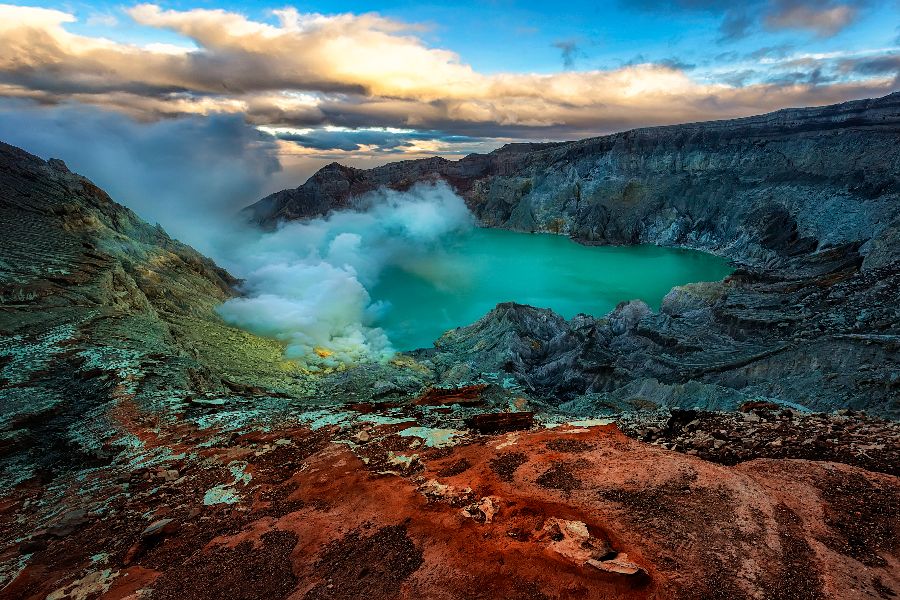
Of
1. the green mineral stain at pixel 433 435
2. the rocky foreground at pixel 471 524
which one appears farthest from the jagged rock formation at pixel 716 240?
the green mineral stain at pixel 433 435

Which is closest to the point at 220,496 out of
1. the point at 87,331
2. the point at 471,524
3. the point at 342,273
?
the point at 471,524

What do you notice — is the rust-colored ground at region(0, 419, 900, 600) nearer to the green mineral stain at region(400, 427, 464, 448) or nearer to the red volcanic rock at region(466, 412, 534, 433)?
the green mineral stain at region(400, 427, 464, 448)

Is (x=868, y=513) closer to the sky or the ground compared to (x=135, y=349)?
closer to the sky

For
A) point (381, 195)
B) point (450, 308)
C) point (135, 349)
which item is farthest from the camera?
point (381, 195)

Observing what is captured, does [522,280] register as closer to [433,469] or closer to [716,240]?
[716,240]

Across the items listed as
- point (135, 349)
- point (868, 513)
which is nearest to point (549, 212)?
point (135, 349)

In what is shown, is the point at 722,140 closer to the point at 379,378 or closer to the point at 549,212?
the point at 549,212
